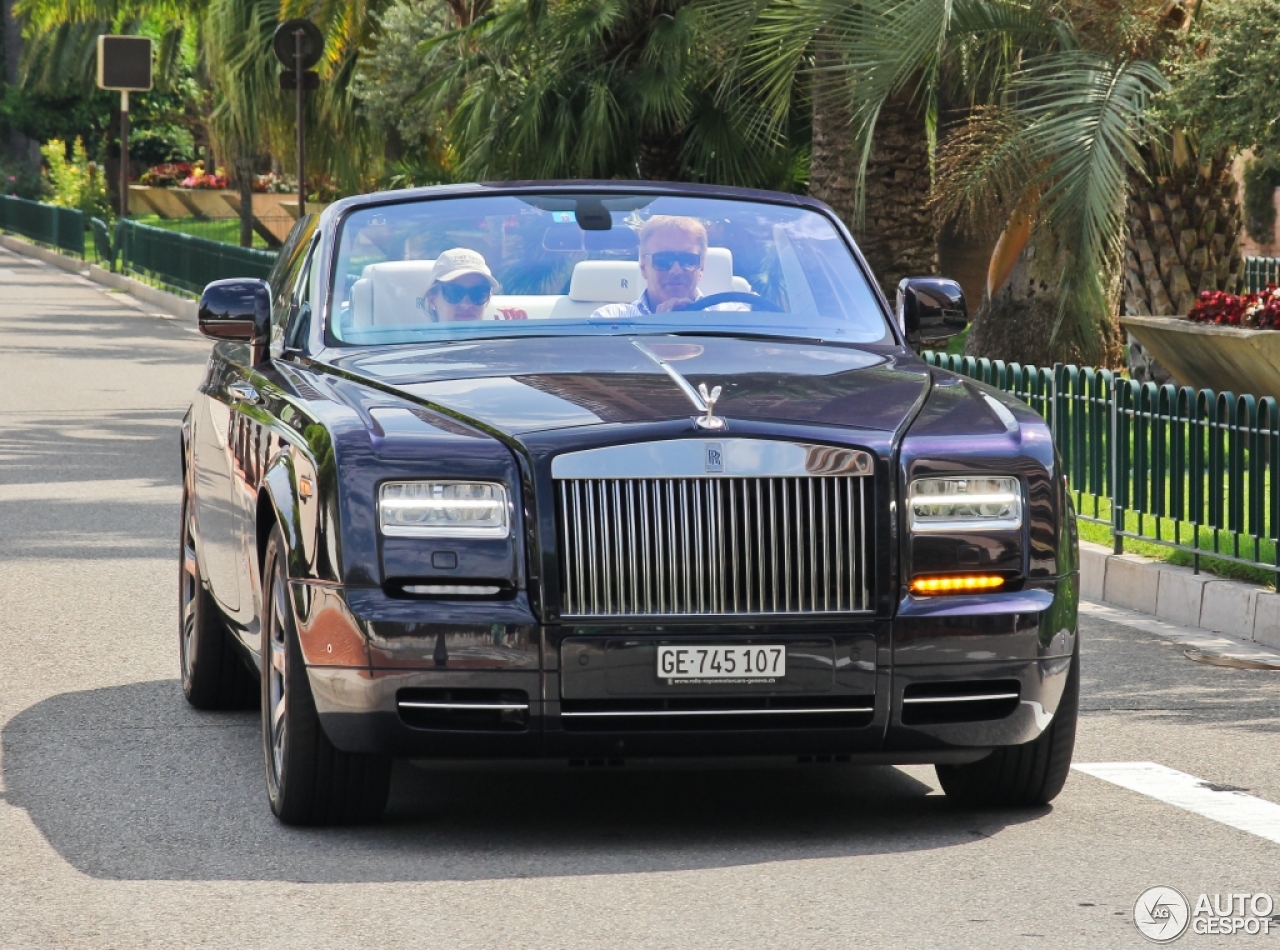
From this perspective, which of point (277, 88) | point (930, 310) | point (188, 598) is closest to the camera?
point (930, 310)

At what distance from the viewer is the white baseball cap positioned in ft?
22.9

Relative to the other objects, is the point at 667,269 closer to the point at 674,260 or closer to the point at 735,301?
the point at 674,260

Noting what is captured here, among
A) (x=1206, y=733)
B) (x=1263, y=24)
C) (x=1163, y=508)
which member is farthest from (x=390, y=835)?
(x=1263, y=24)

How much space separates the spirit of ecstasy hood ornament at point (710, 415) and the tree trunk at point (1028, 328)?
1190cm

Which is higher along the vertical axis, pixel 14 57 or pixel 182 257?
pixel 14 57

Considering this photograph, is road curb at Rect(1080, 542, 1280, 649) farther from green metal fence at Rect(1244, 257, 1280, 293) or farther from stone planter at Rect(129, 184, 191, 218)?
stone planter at Rect(129, 184, 191, 218)

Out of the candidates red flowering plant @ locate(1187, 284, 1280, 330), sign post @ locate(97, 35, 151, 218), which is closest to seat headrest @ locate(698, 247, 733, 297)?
red flowering plant @ locate(1187, 284, 1280, 330)

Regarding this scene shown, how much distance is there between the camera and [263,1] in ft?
121

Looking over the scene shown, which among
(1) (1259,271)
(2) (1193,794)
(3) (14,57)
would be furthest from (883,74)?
(3) (14,57)

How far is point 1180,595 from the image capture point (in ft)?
33.7

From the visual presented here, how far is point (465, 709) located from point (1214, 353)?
373 inches

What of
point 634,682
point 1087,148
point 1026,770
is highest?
point 1087,148

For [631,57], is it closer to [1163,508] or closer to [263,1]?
[1163,508]

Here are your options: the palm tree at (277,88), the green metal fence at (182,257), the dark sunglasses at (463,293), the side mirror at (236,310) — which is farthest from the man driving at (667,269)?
the palm tree at (277,88)
